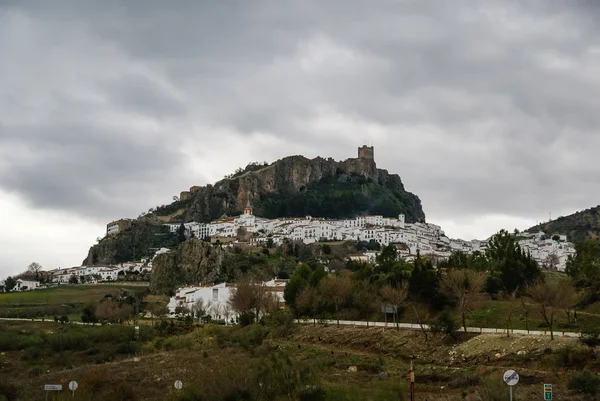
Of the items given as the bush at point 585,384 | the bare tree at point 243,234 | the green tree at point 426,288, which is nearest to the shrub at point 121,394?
the bush at point 585,384

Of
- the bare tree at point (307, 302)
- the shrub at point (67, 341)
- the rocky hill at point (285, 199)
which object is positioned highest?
the rocky hill at point (285, 199)

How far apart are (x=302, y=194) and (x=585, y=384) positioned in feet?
514

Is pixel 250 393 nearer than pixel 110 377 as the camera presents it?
Yes

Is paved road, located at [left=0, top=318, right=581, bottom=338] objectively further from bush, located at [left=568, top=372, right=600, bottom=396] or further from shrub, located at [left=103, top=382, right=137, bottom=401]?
shrub, located at [left=103, top=382, right=137, bottom=401]

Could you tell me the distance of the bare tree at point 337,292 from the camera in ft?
172

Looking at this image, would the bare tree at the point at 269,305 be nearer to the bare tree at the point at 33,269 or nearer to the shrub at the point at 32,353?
the shrub at the point at 32,353

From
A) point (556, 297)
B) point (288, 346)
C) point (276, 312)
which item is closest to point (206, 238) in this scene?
point (276, 312)

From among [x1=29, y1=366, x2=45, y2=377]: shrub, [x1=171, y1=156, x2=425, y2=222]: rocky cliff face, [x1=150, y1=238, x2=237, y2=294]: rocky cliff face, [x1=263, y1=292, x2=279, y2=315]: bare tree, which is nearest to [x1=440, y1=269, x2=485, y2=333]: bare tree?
[x1=263, y1=292, x2=279, y2=315]: bare tree

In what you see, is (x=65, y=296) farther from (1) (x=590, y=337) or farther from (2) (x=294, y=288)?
(1) (x=590, y=337)

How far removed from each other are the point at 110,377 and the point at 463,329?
21590 millimetres

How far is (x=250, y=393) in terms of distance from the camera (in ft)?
61.1

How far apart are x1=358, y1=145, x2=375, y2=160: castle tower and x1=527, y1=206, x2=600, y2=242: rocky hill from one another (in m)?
54.5

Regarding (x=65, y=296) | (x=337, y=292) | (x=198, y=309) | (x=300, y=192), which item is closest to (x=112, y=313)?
(x=198, y=309)

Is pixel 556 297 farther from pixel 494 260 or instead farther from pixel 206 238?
pixel 206 238
